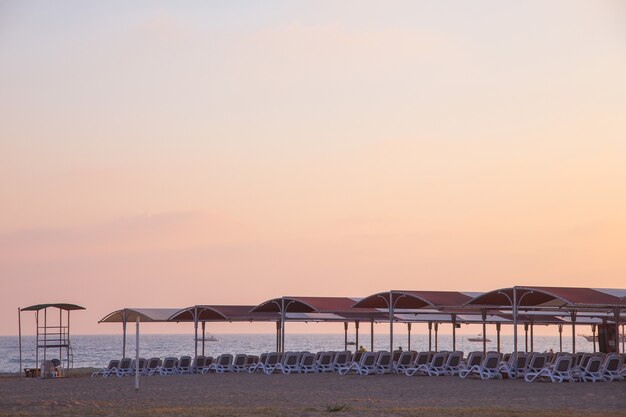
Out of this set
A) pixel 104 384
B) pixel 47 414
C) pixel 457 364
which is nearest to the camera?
pixel 47 414

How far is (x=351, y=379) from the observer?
25609 mm

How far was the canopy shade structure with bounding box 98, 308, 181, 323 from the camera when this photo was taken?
33406mm

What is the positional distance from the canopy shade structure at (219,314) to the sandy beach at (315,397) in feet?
21.4

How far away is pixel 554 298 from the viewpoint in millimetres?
26062

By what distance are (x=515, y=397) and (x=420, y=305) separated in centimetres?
1059

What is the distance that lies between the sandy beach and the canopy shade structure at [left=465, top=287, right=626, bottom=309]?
2.25 m

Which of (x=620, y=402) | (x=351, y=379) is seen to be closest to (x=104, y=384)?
(x=351, y=379)

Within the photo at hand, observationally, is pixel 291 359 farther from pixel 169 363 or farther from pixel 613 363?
pixel 613 363

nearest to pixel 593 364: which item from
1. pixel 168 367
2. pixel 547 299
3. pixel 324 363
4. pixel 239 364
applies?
pixel 547 299

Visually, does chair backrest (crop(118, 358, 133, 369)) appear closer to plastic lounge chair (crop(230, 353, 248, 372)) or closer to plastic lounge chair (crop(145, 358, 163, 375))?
plastic lounge chair (crop(145, 358, 163, 375))

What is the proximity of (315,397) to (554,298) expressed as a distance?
8.93 metres

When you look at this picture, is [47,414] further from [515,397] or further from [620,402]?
[620,402]

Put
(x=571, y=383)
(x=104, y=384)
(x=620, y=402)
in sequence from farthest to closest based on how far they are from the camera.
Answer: (x=104, y=384)
(x=571, y=383)
(x=620, y=402)

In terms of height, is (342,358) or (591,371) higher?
(591,371)
